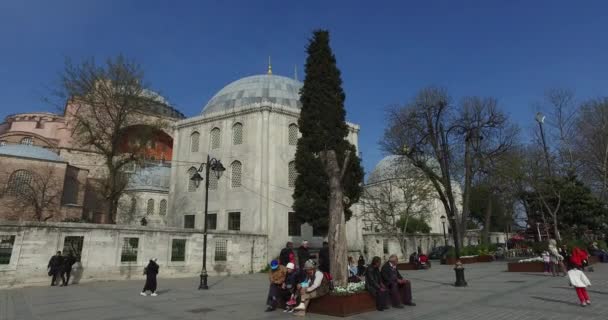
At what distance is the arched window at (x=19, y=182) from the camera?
3219 centimetres

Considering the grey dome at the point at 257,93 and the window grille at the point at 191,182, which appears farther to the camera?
the grey dome at the point at 257,93

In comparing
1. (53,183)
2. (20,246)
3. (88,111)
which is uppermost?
(88,111)

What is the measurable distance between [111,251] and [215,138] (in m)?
14.6

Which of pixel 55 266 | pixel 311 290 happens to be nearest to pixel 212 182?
pixel 55 266

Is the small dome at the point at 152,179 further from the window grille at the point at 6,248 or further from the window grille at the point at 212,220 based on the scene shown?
the window grille at the point at 6,248

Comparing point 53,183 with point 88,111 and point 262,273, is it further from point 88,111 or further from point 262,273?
point 262,273

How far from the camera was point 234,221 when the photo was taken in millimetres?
28969

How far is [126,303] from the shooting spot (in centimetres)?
1064

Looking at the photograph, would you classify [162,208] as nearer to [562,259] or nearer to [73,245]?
[73,245]

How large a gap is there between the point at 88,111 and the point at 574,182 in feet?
107

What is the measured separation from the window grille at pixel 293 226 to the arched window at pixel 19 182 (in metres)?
22.3

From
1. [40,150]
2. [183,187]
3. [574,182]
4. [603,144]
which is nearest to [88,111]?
[183,187]

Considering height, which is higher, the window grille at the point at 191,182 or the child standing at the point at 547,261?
the window grille at the point at 191,182

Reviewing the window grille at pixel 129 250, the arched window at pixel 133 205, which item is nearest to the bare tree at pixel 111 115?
the window grille at pixel 129 250
